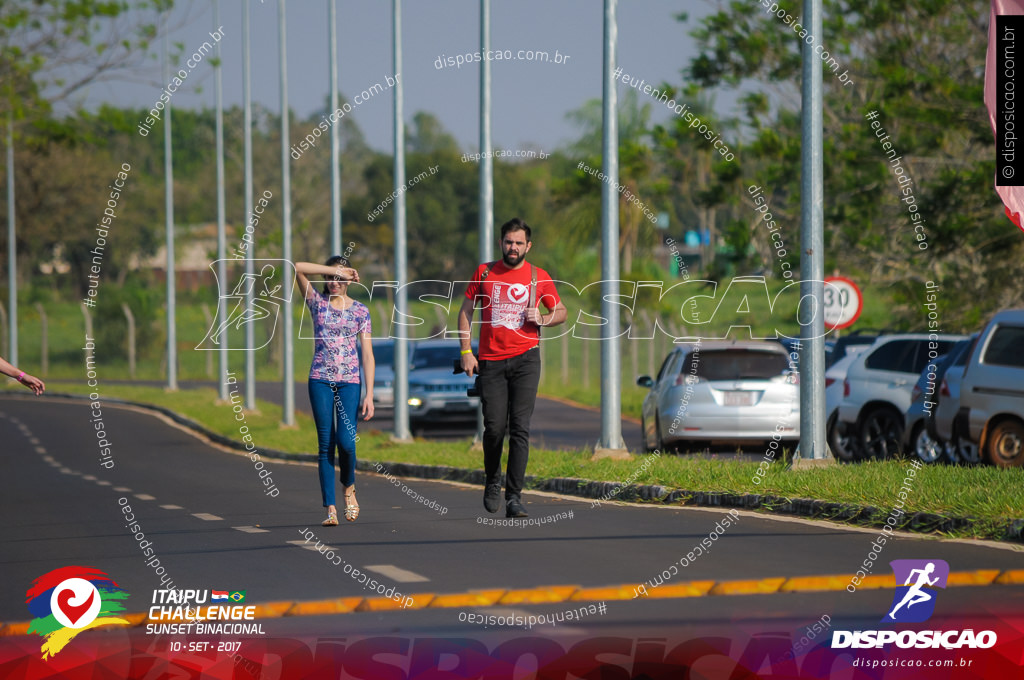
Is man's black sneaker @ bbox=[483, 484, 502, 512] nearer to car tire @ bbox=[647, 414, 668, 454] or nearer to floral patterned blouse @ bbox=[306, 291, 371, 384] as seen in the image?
floral patterned blouse @ bbox=[306, 291, 371, 384]

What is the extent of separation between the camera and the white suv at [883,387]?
746 inches

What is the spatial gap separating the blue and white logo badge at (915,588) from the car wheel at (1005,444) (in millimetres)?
6173

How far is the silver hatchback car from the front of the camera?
1880 cm

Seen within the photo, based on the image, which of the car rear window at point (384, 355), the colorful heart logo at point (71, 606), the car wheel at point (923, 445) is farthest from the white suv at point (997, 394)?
the car rear window at point (384, 355)

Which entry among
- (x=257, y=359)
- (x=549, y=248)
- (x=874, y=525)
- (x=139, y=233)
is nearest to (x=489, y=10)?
(x=874, y=525)

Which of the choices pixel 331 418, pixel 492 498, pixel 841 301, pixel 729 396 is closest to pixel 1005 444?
pixel 729 396

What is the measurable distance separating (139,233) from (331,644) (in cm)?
7666

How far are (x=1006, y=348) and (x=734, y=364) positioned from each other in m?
4.36

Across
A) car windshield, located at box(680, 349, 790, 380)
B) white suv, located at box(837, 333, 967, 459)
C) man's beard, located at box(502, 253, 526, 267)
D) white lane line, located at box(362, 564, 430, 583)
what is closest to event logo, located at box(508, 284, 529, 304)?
man's beard, located at box(502, 253, 526, 267)

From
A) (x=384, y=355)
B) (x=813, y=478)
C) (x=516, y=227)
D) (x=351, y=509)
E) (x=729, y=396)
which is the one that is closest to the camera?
(x=516, y=227)

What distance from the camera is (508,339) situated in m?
11.1

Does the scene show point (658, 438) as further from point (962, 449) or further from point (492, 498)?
point (492, 498)

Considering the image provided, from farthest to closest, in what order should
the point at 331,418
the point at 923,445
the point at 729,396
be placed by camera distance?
the point at 729,396 < the point at 923,445 < the point at 331,418

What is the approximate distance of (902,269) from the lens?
3319 cm
